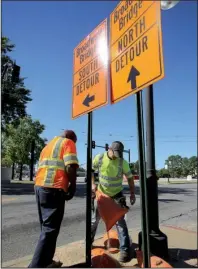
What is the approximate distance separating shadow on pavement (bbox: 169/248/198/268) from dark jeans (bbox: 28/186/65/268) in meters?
1.81

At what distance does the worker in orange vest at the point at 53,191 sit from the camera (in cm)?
333

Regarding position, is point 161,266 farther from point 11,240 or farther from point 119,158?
point 11,240

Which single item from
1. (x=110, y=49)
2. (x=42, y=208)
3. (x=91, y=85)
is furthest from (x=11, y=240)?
(x=110, y=49)

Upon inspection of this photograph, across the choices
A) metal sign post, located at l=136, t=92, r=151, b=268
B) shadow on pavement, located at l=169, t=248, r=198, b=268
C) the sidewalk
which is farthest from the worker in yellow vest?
metal sign post, located at l=136, t=92, r=151, b=268

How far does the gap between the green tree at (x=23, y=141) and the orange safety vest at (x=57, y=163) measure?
44.6 m

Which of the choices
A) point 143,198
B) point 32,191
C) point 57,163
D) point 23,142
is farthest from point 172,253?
point 23,142

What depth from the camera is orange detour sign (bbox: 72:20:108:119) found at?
10.9 ft

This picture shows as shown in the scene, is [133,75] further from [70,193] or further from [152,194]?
[152,194]

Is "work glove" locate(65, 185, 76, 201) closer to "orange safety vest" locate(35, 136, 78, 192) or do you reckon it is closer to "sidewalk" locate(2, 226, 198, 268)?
"orange safety vest" locate(35, 136, 78, 192)

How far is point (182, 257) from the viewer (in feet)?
15.0

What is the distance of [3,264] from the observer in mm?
4273

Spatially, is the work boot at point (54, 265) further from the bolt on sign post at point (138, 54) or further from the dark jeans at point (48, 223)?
the bolt on sign post at point (138, 54)

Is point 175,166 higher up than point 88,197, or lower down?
lower down

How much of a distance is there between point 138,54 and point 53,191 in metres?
1.75
